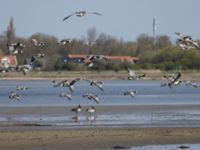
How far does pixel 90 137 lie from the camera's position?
29.9 metres

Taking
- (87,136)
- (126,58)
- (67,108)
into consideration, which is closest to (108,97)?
(67,108)

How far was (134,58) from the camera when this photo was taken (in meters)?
122

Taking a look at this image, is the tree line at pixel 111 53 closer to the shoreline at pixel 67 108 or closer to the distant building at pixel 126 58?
the distant building at pixel 126 58

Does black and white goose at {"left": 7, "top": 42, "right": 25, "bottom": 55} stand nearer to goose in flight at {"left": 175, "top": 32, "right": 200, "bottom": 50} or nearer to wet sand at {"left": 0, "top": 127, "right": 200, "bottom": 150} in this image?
wet sand at {"left": 0, "top": 127, "right": 200, "bottom": 150}

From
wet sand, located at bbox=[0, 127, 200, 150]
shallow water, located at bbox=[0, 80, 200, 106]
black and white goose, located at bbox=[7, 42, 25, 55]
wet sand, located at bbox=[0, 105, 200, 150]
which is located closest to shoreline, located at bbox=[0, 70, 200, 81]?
shallow water, located at bbox=[0, 80, 200, 106]

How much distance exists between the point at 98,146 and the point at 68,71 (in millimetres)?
76901

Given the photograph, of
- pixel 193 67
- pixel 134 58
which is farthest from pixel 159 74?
pixel 134 58

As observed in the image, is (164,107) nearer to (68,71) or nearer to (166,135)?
(166,135)

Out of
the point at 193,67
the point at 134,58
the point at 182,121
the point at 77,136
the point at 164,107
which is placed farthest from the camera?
the point at 134,58

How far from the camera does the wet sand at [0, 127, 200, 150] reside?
28000 mm

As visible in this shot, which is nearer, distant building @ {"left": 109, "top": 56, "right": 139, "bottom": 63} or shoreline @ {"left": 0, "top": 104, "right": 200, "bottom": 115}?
shoreline @ {"left": 0, "top": 104, "right": 200, "bottom": 115}

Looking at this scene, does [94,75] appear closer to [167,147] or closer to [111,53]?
[111,53]

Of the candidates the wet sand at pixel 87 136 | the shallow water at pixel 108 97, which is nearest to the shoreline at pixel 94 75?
the shallow water at pixel 108 97

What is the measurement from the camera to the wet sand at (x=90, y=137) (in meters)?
28.0
